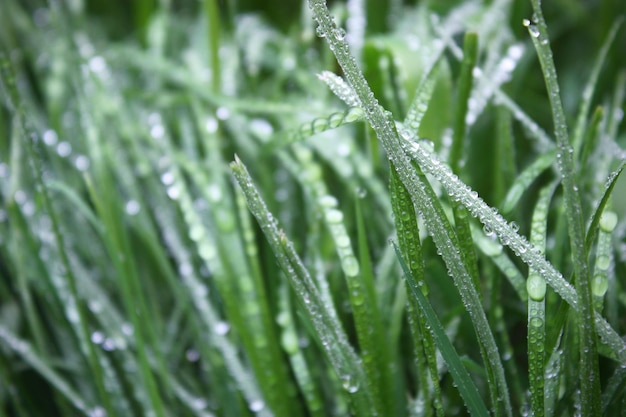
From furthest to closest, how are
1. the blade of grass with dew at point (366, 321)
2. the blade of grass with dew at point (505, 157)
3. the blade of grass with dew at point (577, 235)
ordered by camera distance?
the blade of grass with dew at point (505, 157), the blade of grass with dew at point (366, 321), the blade of grass with dew at point (577, 235)

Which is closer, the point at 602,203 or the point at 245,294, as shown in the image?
the point at 602,203

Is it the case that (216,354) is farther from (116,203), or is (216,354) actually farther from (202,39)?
(202,39)

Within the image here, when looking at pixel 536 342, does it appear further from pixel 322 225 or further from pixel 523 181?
pixel 322 225

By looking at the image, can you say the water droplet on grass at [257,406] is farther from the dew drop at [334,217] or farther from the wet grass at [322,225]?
the dew drop at [334,217]

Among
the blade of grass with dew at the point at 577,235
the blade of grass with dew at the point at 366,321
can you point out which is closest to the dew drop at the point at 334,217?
the blade of grass with dew at the point at 366,321

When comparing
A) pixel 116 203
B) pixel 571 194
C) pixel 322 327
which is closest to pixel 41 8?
pixel 116 203

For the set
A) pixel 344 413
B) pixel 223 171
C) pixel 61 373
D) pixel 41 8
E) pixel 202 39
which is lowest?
pixel 344 413

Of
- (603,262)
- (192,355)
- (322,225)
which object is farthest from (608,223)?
(192,355)
